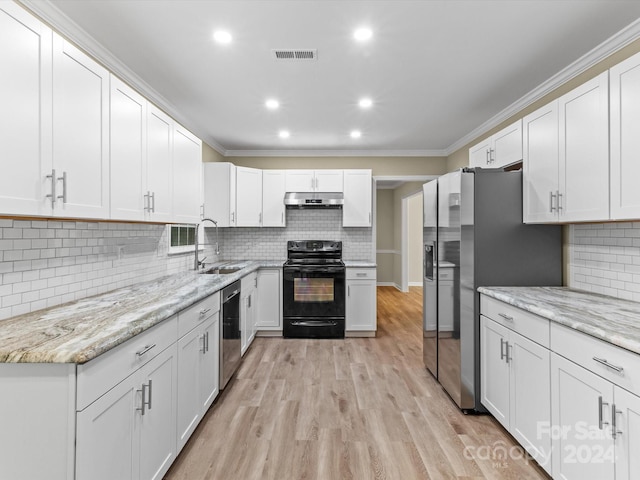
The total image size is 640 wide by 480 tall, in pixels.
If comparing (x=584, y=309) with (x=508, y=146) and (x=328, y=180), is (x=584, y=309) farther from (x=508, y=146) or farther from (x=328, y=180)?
(x=328, y=180)

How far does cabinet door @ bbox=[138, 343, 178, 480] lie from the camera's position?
4.96ft

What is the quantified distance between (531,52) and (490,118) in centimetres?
140

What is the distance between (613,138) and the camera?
1756 millimetres

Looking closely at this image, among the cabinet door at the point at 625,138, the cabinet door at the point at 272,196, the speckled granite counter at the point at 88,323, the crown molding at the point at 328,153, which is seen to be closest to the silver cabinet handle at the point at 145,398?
the speckled granite counter at the point at 88,323

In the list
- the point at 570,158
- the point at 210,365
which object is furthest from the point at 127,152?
the point at 570,158

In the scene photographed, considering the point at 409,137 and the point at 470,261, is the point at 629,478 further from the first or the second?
the point at 409,137

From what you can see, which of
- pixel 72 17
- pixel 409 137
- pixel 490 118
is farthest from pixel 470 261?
pixel 72 17

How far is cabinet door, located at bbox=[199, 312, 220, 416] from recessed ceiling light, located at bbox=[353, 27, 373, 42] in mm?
2197

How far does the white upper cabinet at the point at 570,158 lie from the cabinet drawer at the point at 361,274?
2.14 m

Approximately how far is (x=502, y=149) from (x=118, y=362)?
302 centimetres

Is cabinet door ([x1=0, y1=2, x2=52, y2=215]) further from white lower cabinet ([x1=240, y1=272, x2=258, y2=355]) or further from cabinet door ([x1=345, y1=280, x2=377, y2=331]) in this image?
cabinet door ([x1=345, y1=280, x2=377, y2=331])

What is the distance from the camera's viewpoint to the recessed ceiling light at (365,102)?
3169mm

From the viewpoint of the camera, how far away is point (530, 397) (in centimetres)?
190

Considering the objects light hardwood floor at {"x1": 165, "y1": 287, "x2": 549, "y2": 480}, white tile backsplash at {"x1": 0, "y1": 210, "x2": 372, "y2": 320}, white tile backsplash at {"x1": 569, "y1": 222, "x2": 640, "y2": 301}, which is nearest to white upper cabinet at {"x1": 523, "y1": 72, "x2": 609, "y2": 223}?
white tile backsplash at {"x1": 569, "y1": 222, "x2": 640, "y2": 301}
